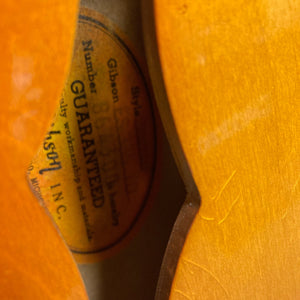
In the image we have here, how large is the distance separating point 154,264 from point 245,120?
0.16 meters

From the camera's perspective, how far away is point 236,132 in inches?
13.4

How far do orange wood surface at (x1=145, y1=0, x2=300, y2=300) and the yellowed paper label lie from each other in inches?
2.5

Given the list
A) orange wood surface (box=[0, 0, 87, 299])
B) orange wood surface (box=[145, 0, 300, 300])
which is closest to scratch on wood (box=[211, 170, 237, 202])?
orange wood surface (box=[145, 0, 300, 300])

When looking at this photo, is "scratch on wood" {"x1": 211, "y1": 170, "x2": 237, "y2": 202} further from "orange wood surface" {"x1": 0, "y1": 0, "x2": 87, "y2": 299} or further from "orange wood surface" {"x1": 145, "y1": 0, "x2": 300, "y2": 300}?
"orange wood surface" {"x1": 0, "y1": 0, "x2": 87, "y2": 299}

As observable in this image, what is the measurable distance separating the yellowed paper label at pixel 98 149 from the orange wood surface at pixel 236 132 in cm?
6

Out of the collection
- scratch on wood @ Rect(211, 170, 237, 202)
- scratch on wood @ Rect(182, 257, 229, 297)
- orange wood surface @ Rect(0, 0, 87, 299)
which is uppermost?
orange wood surface @ Rect(0, 0, 87, 299)

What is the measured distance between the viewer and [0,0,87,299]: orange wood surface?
0.25m

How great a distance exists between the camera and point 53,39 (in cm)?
26

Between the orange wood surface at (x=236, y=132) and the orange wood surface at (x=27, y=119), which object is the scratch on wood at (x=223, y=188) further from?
the orange wood surface at (x=27, y=119)

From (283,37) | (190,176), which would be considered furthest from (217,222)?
(283,37)

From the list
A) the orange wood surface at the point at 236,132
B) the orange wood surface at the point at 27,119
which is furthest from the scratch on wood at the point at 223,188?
the orange wood surface at the point at 27,119

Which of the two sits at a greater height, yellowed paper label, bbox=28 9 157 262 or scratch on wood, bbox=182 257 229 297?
yellowed paper label, bbox=28 9 157 262

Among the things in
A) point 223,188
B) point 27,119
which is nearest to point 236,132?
point 223,188

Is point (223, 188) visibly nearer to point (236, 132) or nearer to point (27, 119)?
point (236, 132)
